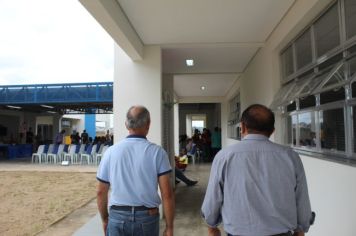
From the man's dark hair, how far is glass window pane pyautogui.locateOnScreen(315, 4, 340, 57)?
1.73m

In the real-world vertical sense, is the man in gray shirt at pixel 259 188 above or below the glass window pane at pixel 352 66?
below

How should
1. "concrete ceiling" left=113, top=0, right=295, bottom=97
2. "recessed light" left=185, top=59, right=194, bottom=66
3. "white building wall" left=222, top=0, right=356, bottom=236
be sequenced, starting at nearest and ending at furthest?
"white building wall" left=222, top=0, right=356, bottom=236
"concrete ceiling" left=113, top=0, right=295, bottom=97
"recessed light" left=185, top=59, right=194, bottom=66

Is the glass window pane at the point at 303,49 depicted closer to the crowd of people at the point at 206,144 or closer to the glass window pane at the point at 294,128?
the glass window pane at the point at 294,128

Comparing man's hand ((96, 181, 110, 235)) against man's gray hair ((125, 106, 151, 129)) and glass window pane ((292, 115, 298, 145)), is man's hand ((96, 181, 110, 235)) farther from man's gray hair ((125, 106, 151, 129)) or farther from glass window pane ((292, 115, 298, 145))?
glass window pane ((292, 115, 298, 145))

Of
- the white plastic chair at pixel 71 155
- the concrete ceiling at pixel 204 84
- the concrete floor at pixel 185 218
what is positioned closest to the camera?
the concrete floor at pixel 185 218

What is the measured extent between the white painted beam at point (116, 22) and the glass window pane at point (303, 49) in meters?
2.24

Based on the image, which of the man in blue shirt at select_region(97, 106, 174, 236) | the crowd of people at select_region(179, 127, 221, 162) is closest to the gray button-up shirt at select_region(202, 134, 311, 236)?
the man in blue shirt at select_region(97, 106, 174, 236)

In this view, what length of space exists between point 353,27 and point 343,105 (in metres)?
0.66

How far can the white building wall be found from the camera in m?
2.94

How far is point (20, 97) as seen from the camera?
20.4 metres

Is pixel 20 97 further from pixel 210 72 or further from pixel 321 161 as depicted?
pixel 321 161

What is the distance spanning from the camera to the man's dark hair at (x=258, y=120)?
2061 millimetres

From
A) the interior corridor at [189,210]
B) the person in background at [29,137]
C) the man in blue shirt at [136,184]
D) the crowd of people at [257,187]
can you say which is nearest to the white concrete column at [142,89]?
the interior corridor at [189,210]

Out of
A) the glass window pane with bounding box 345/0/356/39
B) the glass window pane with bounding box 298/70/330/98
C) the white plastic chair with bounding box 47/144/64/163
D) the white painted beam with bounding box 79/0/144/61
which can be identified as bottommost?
the white plastic chair with bounding box 47/144/64/163
